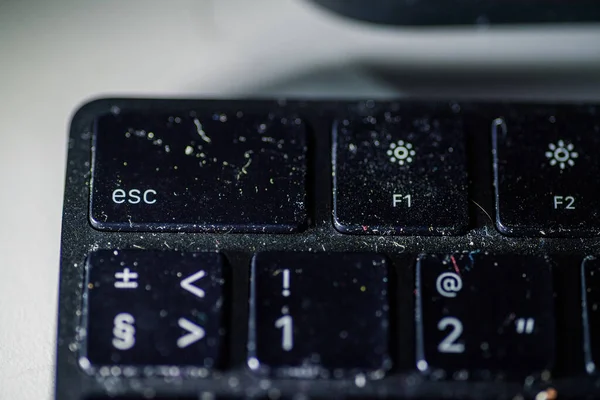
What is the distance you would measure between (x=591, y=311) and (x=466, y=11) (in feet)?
0.59

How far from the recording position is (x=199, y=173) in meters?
0.37

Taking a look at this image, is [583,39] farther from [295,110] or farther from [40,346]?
[40,346]

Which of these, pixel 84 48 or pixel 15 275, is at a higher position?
pixel 84 48

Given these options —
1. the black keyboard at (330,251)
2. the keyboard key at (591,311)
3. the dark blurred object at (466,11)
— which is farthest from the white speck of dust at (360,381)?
the dark blurred object at (466,11)

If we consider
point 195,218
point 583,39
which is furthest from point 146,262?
point 583,39

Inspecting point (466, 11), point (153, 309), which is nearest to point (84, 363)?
point (153, 309)

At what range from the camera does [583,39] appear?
1.51ft

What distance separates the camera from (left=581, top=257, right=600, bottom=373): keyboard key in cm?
34

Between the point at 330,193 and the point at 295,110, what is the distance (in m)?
0.05

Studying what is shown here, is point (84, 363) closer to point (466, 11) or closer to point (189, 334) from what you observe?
point (189, 334)

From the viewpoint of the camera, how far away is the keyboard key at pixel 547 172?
1.18ft

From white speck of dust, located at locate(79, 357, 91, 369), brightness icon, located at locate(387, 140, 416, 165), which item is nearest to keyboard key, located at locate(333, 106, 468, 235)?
brightness icon, located at locate(387, 140, 416, 165)

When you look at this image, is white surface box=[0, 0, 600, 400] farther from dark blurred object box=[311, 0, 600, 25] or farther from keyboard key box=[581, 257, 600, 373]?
keyboard key box=[581, 257, 600, 373]

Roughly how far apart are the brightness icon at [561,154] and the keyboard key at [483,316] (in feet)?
0.17
